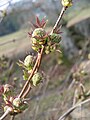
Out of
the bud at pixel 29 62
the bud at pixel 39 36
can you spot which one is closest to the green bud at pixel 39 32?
the bud at pixel 39 36

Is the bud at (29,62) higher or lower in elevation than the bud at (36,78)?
higher

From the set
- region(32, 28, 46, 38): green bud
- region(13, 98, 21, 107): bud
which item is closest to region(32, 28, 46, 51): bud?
region(32, 28, 46, 38): green bud

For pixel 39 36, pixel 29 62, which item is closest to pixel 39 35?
pixel 39 36

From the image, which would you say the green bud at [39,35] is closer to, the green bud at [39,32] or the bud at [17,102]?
the green bud at [39,32]

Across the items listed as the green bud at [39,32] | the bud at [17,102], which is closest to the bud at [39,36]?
the green bud at [39,32]

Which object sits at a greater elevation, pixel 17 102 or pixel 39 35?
pixel 39 35

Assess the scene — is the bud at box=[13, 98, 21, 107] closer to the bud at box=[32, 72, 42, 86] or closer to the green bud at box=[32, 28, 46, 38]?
the bud at box=[32, 72, 42, 86]

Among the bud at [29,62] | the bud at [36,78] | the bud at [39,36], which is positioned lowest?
the bud at [36,78]

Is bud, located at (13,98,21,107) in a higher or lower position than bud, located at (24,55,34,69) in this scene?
lower

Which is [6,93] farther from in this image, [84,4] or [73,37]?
A: [84,4]

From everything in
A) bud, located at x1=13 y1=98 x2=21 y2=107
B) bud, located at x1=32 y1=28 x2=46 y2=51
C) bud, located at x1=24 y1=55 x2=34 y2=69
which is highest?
bud, located at x1=32 y1=28 x2=46 y2=51

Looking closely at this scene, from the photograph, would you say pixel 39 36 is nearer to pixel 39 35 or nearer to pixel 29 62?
pixel 39 35

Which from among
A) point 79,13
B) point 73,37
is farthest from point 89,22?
point 79,13

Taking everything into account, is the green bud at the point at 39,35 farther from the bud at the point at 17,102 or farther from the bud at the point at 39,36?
the bud at the point at 17,102
